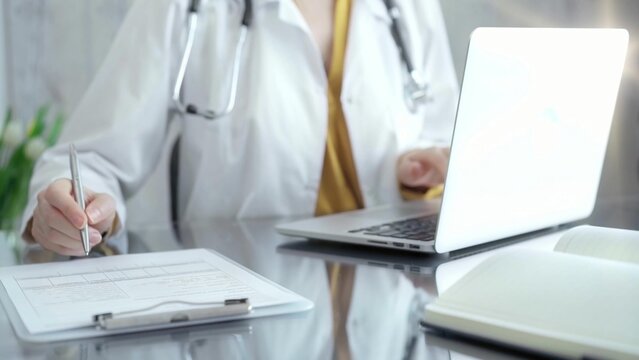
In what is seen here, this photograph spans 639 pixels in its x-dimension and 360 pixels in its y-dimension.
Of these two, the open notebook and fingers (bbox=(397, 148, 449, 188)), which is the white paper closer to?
the open notebook

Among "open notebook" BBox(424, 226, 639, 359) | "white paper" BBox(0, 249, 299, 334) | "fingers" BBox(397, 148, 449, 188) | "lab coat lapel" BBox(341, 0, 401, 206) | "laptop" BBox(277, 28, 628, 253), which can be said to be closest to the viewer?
"open notebook" BBox(424, 226, 639, 359)

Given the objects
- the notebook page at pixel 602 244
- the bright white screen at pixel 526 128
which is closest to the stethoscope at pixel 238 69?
the bright white screen at pixel 526 128

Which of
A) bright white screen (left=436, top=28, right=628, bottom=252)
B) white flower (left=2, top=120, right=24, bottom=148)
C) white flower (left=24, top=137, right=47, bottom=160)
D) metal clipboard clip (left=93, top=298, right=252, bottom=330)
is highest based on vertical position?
bright white screen (left=436, top=28, right=628, bottom=252)

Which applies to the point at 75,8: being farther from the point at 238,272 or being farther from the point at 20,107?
the point at 238,272

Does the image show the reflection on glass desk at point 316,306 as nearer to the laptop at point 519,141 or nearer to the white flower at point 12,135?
the laptop at point 519,141

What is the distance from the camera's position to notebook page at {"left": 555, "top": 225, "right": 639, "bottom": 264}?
627mm

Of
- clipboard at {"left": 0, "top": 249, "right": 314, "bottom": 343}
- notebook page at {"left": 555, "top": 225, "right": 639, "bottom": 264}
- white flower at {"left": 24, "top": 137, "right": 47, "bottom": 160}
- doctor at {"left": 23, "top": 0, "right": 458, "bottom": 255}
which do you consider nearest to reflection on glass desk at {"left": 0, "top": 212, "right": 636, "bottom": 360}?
clipboard at {"left": 0, "top": 249, "right": 314, "bottom": 343}

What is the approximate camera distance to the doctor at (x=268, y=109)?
1.20 meters

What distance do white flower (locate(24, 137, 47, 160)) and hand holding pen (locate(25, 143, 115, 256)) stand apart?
0.99 m

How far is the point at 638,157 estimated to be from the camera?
113 cm

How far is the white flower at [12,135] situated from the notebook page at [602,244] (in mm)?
1498

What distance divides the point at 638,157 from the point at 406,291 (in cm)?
58

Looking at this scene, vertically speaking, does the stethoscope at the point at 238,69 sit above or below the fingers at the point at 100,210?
above

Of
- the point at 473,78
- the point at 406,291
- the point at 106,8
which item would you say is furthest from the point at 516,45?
the point at 106,8
